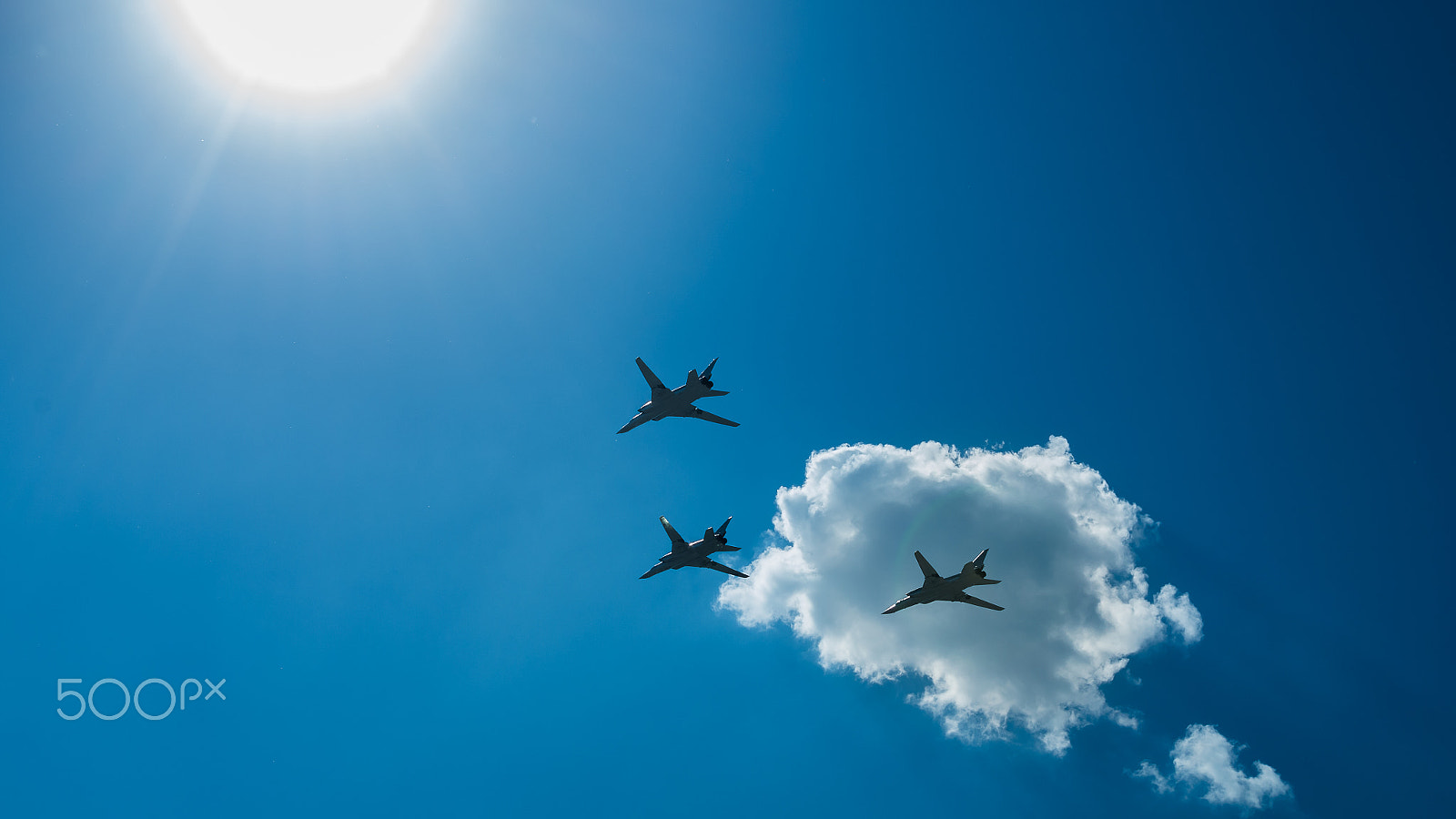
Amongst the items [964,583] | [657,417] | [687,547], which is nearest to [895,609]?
[964,583]

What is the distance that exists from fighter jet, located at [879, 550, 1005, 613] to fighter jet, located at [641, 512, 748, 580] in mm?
17895

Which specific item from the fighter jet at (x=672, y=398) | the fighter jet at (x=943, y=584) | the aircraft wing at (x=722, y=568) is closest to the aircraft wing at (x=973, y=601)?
the fighter jet at (x=943, y=584)

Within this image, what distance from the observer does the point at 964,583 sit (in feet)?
200

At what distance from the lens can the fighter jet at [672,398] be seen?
6094 centimetres

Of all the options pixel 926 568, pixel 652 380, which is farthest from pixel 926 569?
pixel 652 380

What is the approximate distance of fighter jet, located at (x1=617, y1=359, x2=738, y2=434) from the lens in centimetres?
6094

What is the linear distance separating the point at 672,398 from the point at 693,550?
54.6 ft

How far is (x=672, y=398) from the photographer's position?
61.8 meters

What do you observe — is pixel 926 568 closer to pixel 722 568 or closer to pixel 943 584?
pixel 943 584

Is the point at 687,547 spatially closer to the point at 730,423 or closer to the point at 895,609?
the point at 730,423

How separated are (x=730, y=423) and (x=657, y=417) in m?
7.39

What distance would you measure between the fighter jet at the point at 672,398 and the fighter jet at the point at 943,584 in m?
25.6

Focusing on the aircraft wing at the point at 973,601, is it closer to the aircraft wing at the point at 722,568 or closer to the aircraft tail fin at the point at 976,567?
the aircraft tail fin at the point at 976,567

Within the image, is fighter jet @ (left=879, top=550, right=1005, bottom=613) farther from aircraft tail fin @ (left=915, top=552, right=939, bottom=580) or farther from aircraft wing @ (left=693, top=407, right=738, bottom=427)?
aircraft wing @ (left=693, top=407, right=738, bottom=427)
